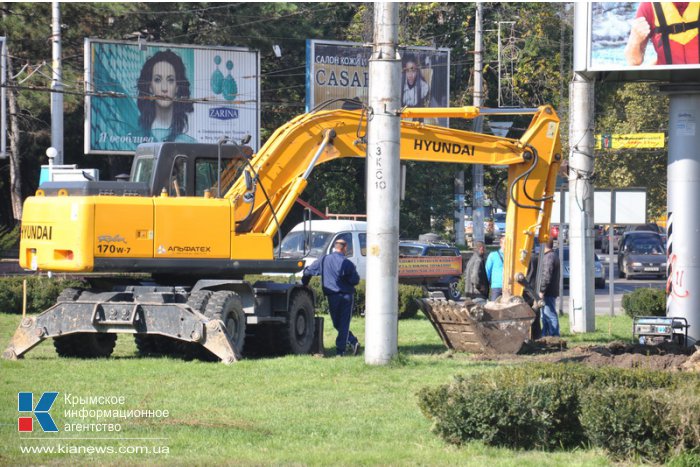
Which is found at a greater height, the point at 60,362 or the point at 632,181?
the point at 632,181

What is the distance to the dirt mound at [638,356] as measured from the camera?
1474 cm

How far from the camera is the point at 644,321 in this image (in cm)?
1705

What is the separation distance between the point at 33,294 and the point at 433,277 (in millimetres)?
10435

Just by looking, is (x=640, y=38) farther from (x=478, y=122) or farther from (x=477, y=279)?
(x=478, y=122)

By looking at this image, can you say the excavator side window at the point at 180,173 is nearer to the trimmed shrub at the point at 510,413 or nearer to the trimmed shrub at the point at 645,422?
the trimmed shrub at the point at 510,413

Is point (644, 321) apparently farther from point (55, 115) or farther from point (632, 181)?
point (632, 181)

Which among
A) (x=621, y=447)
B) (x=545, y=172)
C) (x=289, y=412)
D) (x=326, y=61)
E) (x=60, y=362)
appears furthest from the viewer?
(x=326, y=61)

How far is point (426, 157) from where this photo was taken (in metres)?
17.7

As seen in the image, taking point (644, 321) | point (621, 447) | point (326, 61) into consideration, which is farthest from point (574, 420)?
point (326, 61)

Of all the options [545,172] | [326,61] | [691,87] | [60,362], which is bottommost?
[60,362]

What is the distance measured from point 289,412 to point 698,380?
4.07 m

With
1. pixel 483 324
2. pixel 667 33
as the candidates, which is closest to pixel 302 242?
pixel 483 324

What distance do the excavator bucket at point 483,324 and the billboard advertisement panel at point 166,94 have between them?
66.5 feet

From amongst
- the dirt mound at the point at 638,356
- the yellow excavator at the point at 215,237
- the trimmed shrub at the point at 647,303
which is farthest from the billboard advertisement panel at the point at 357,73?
the dirt mound at the point at 638,356
